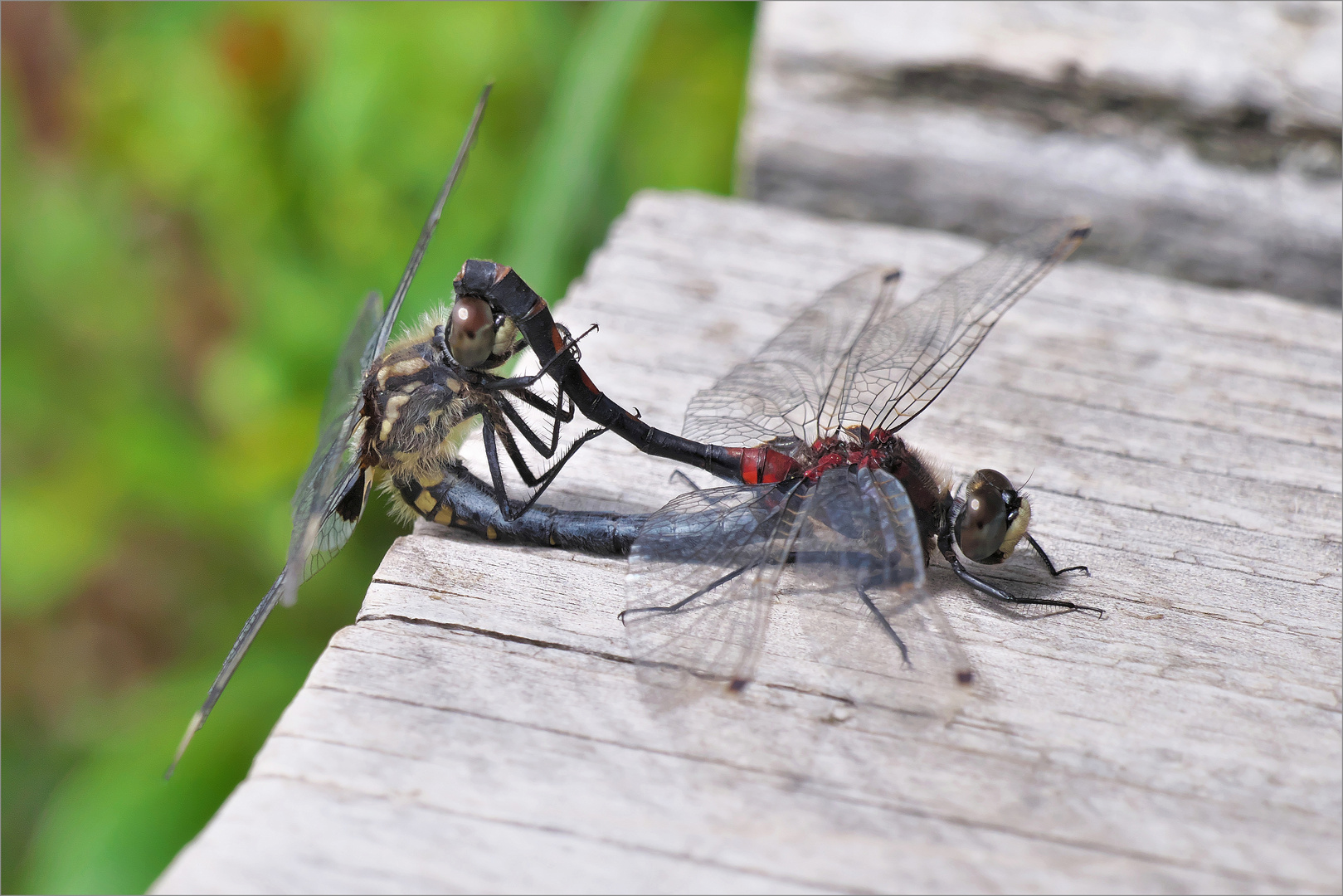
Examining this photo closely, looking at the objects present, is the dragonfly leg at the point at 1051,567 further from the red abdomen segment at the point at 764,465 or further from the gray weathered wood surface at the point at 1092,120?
the gray weathered wood surface at the point at 1092,120

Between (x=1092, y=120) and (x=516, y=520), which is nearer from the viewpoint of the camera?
(x=516, y=520)

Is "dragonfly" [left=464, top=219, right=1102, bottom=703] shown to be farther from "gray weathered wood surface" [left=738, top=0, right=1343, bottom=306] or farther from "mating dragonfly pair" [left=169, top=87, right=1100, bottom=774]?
"gray weathered wood surface" [left=738, top=0, right=1343, bottom=306]

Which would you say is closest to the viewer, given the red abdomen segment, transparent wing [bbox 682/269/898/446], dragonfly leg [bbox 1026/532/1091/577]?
dragonfly leg [bbox 1026/532/1091/577]

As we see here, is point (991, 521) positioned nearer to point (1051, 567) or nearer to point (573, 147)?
point (1051, 567)

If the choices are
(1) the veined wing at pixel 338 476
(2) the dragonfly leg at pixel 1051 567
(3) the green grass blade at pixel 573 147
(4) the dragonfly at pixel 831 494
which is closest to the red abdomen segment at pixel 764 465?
(4) the dragonfly at pixel 831 494

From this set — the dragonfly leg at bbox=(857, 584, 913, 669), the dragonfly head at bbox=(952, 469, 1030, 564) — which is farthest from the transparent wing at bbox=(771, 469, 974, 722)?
the dragonfly head at bbox=(952, 469, 1030, 564)

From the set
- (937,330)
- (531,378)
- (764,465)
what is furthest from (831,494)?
(531,378)
